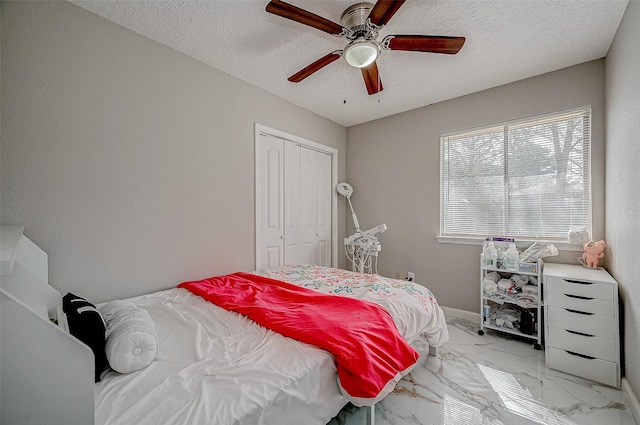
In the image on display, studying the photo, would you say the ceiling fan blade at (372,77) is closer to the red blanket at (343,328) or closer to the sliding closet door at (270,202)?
the sliding closet door at (270,202)

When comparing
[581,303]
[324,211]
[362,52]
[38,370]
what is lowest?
[581,303]

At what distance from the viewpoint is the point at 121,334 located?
1.00 metres

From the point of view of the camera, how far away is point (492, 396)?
167 centimetres

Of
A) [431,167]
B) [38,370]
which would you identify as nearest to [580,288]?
[431,167]

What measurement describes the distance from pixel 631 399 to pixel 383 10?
267cm

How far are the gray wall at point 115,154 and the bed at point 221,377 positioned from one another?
0.48 m

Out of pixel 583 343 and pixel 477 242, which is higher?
pixel 477 242

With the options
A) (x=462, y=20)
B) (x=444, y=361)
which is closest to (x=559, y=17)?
(x=462, y=20)

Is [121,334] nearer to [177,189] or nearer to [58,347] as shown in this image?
[58,347]

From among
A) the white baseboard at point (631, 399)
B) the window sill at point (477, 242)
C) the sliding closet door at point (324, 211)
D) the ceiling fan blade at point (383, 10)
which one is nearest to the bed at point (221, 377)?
the white baseboard at point (631, 399)

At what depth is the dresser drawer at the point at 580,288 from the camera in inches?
70.1

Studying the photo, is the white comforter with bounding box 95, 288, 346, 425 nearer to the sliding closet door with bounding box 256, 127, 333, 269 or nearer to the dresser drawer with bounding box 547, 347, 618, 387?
the sliding closet door with bounding box 256, 127, 333, 269

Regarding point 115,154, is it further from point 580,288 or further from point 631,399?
point 631,399

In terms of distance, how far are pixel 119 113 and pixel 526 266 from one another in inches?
137
